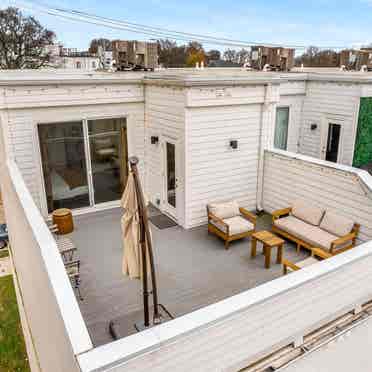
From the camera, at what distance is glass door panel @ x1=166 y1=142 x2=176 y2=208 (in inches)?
303

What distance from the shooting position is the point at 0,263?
14.8 meters

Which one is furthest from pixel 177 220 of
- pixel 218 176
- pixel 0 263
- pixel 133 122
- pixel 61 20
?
pixel 61 20

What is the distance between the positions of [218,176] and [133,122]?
258cm

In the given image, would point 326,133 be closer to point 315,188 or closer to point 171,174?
point 315,188

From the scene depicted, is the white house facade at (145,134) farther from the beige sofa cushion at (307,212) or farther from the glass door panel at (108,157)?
the beige sofa cushion at (307,212)

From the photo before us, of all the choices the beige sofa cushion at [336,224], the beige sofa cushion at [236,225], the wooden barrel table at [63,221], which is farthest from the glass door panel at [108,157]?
the beige sofa cushion at [336,224]

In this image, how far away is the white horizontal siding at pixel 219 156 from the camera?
7.12m

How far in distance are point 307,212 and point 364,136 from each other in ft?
15.7

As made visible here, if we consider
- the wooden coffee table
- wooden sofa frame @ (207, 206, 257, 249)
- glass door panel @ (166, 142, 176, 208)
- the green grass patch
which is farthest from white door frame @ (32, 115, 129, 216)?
the green grass patch

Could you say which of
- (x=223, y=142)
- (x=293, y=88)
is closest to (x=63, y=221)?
(x=223, y=142)

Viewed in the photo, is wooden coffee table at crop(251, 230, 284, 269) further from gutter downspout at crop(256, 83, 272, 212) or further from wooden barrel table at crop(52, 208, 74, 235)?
wooden barrel table at crop(52, 208, 74, 235)

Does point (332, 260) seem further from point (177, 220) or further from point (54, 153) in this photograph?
point (54, 153)

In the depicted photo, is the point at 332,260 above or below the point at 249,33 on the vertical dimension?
below

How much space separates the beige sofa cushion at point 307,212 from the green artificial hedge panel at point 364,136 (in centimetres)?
433
